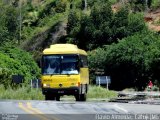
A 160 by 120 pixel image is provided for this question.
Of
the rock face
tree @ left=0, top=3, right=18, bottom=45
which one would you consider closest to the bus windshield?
the rock face

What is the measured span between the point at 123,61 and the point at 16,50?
594 inches

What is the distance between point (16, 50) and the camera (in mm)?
66062

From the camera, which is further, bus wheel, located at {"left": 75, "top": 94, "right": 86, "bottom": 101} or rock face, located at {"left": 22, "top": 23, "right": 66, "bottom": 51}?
rock face, located at {"left": 22, "top": 23, "right": 66, "bottom": 51}

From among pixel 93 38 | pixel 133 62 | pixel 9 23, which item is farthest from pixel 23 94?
pixel 9 23

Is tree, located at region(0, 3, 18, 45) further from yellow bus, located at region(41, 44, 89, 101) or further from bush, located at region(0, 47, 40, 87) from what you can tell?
yellow bus, located at region(41, 44, 89, 101)

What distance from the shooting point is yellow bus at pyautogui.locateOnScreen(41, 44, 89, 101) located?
30.6 m

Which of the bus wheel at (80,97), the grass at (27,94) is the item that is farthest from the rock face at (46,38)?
the bus wheel at (80,97)

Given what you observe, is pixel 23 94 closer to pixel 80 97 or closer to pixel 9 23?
pixel 80 97

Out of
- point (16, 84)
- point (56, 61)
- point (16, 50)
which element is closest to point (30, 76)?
point (16, 50)

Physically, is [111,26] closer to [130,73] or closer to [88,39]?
[88,39]

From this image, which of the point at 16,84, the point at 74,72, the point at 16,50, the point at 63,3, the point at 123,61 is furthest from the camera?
the point at 63,3

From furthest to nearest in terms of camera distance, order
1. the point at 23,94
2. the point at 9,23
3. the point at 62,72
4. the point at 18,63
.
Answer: the point at 9,23
the point at 18,63
the point at 23,94
the point at 62,72

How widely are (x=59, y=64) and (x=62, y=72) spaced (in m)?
0.51

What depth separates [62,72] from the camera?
101 ft
